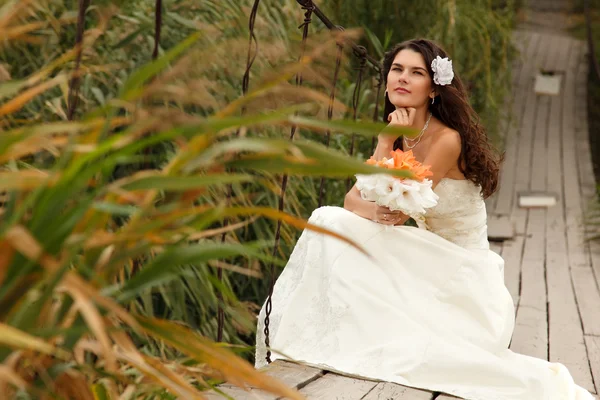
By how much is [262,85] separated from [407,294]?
1712 millimetres

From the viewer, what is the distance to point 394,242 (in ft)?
10.2

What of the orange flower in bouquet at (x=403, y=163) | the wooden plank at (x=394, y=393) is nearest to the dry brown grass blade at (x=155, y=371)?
the wooden plank at (x=394, y=393)

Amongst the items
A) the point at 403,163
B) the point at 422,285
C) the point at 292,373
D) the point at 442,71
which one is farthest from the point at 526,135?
the point at 292,373

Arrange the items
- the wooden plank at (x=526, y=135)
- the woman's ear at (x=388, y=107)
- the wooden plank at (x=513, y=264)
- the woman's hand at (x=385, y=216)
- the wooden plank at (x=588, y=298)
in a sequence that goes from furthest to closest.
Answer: the wooden plank at (x=526, y=135)
the wooden plank at (x=513, y=264)
the wooden plank at (x=588, y=298)
the woman's ear at (x=388, y=107)
the woman's hand at (x=385, y=216)

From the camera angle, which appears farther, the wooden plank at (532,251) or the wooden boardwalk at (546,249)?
the wooden plank at (532,251)

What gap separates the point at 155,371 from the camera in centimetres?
130

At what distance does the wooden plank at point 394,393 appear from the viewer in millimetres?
2549

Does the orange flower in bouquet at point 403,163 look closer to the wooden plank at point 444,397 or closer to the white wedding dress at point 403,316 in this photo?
the white wedding dress at point 403,316

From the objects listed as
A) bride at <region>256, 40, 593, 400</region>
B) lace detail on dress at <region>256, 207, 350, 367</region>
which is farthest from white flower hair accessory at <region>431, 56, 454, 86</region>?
lace detail on dress at <region>256, 207, 350, 367</region>

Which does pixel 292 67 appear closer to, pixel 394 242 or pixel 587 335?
pixel 394 242

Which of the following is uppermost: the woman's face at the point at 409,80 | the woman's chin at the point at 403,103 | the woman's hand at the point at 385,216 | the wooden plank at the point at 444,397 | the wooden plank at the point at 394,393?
the woman's face at the point at 409,80

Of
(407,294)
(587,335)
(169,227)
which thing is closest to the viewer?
(169,227)

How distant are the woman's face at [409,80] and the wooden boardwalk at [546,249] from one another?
1.06m

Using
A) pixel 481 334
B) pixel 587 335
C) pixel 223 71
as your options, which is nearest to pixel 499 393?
pixel 481 334
